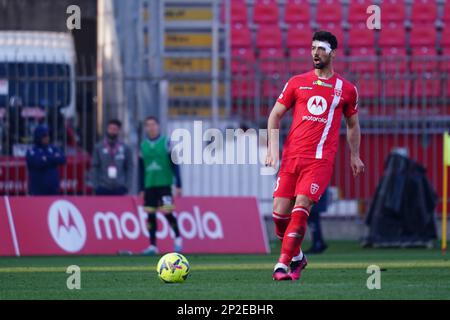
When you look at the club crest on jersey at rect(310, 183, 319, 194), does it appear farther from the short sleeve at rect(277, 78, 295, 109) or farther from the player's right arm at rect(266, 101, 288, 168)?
the short sleeve at rect(277, 78, 295, 109)

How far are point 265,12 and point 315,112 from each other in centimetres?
1612

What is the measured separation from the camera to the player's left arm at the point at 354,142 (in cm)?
1226

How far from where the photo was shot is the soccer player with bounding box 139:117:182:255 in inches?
747

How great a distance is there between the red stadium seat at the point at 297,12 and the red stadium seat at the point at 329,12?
26 centimetres

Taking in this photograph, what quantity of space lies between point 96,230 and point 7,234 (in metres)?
1.41

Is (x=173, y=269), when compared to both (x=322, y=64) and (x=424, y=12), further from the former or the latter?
(x=424, y=12)

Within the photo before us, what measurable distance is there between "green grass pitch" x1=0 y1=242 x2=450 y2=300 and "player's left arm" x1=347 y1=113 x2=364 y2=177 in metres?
1.09

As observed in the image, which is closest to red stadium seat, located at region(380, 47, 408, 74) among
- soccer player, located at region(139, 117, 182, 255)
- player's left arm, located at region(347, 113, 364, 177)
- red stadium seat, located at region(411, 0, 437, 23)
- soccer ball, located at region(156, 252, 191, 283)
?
red stadium seat, located at region(411, 0, 437, 23)

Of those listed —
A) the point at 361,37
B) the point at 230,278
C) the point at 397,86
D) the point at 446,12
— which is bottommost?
the point at 230,278

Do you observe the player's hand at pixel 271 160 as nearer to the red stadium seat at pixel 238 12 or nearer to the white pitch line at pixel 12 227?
the white pitch line at pixel 12 227

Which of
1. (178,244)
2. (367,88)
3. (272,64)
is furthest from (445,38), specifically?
(178,244)

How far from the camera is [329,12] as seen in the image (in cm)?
2761

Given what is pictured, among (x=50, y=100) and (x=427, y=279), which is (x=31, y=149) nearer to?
(x=50, y=100)
